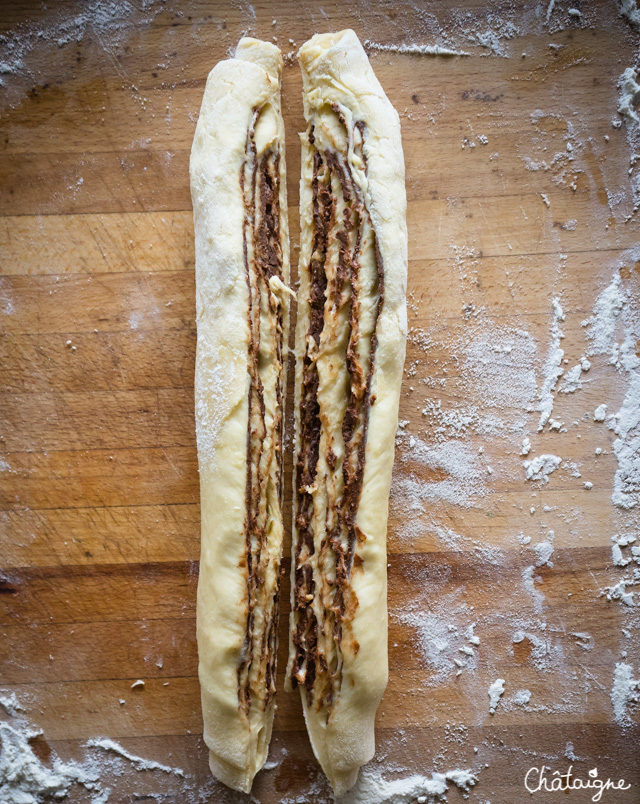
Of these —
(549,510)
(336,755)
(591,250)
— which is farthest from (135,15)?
(336,755)

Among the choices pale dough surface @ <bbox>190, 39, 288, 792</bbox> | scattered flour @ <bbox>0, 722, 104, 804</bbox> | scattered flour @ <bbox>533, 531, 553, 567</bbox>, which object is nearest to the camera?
pale dough surface @ <bbox>190, 39, 288, 792</bbox>

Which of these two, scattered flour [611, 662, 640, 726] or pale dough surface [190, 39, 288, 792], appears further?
scattered flour [611, 662, 640, 726]

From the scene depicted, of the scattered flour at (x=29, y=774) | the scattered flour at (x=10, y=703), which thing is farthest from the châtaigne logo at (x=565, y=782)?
the scattered flour at (x=10, y=703)

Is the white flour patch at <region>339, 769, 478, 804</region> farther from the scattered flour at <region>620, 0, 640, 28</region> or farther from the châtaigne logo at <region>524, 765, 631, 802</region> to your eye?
the scattered flour at <region>620, 0, 640, 28</region>

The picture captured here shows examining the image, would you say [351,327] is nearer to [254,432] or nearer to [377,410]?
[377,410]

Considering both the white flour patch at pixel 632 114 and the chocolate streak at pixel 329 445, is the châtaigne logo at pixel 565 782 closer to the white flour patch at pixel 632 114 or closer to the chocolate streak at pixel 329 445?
the chocolate streak at pixel 329 445

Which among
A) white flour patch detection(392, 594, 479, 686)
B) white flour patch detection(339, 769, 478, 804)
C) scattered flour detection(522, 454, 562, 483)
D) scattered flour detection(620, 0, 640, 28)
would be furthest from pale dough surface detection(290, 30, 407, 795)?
scattered flour detection(620, 0, 640, 28)
